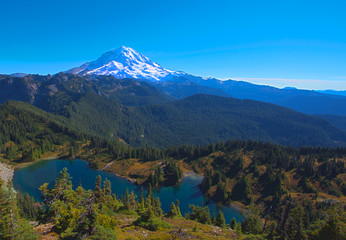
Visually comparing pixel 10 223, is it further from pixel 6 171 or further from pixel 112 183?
pixel 6 171

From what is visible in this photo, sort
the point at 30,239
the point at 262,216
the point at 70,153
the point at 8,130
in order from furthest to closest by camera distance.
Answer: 1. the point at 8,130
2. the point at 70,153
3. the point at 262,216
4. the point at 30,239

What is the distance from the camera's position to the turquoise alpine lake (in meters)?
113

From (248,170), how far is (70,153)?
153678 mm

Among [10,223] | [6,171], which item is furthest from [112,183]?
[10,223]

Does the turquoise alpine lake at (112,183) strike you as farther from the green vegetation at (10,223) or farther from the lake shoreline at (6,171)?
the green vegetation at (10,223)

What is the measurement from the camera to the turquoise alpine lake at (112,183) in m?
113

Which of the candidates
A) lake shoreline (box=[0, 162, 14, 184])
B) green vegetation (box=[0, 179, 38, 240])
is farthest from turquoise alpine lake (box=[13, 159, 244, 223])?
green vegetation (box=[0, 179, 38, 240])

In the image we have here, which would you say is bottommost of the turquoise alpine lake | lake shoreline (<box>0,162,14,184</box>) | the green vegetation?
the turquoise alpine lake

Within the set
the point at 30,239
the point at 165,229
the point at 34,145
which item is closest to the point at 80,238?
the point at 30,239

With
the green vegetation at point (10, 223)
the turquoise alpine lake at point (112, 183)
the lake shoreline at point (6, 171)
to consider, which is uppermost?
the green vegetation at point (10, 223)

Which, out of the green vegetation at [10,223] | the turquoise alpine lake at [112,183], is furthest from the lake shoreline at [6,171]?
the green vegetation at [10,223]

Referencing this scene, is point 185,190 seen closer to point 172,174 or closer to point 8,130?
point 172,174

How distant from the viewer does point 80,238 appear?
2642 centimetres

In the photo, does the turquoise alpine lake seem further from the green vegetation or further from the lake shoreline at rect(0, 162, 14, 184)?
the green vegetation
